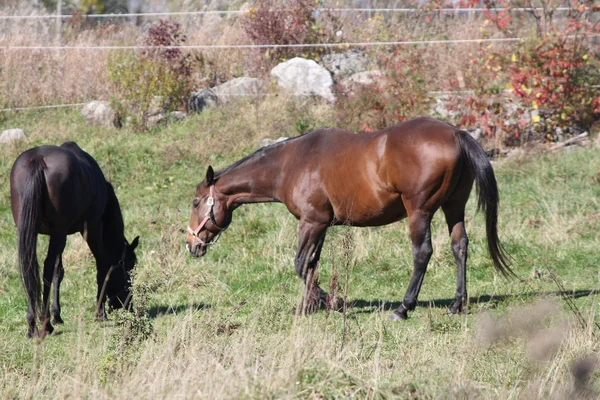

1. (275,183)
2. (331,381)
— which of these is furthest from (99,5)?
(331,381)

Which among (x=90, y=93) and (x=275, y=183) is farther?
(x=90, y=93)

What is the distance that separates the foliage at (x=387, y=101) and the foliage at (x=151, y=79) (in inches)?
134

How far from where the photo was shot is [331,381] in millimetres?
4574

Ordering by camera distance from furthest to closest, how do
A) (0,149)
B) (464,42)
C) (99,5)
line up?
1. (99,5)
2. (464,42)
3. (0,149)

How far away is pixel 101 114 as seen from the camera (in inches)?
648

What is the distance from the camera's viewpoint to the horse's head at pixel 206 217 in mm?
8656

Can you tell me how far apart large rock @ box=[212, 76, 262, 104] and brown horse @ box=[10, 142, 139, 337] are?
8566 millimetres

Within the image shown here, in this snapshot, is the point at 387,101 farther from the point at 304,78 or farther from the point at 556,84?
the point at 556,84

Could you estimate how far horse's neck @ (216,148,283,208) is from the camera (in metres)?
8.48

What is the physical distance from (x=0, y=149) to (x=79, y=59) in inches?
164

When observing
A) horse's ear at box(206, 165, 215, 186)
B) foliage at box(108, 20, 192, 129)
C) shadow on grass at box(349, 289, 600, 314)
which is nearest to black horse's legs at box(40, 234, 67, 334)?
horse's ear at box(206, 165, 215, 186)

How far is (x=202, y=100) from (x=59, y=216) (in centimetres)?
972

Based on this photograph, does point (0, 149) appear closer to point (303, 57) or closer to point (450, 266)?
point (303, 57)

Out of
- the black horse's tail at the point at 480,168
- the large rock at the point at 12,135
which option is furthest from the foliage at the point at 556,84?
the large rock at the point at 12,135
